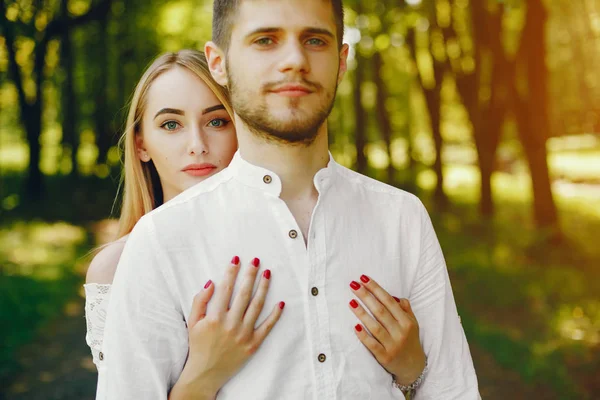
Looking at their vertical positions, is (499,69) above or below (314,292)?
above

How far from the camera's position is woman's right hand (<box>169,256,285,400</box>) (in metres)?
2.13

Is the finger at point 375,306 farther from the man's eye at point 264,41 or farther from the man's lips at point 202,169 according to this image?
the man's lips at point 202,169

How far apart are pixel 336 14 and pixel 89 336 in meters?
1.93

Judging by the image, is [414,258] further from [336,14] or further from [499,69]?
[499,69]

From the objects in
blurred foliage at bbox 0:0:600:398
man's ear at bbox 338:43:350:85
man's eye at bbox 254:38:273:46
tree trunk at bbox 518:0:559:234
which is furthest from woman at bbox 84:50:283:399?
tree trunk at bbox 518:0:559:234

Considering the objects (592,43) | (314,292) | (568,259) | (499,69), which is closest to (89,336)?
(314,292)

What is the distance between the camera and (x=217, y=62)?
241 cm

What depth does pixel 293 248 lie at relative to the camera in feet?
7.34

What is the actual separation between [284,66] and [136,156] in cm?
144

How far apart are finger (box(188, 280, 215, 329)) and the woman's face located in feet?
3.05

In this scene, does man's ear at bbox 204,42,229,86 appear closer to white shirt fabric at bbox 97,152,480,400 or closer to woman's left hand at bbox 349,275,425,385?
white shirt fabric at bbox 97,152,480,400

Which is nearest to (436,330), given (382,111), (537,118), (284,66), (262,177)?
(262,177)

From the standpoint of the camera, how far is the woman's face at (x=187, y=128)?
298cm

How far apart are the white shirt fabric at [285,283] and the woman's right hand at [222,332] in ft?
0.14
